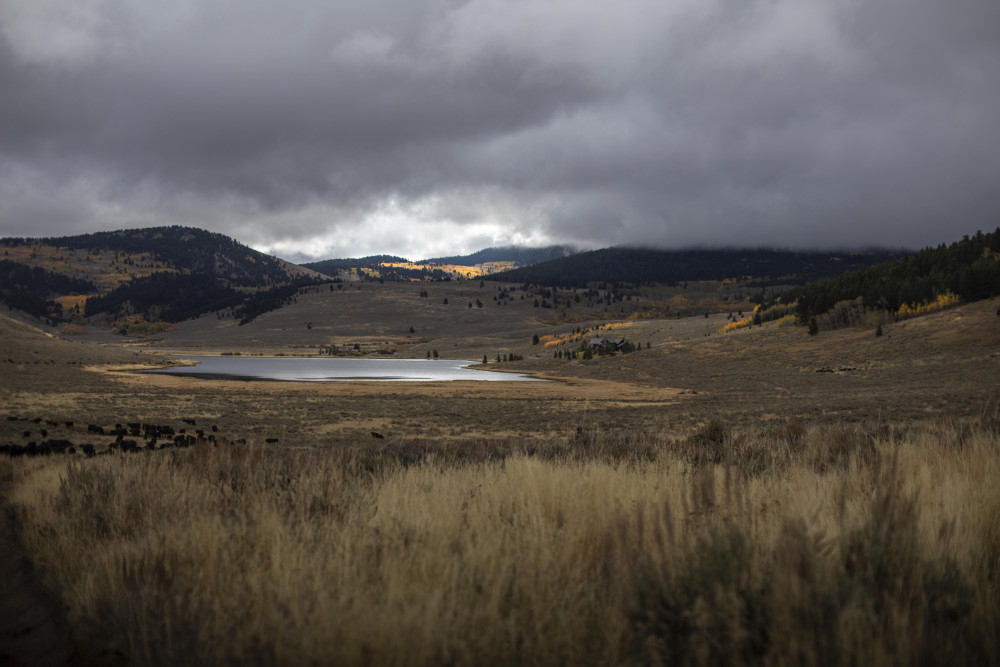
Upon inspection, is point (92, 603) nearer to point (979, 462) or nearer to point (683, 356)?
point (979, 462)

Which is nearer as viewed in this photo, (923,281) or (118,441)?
(118,441)

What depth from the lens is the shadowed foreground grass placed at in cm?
287

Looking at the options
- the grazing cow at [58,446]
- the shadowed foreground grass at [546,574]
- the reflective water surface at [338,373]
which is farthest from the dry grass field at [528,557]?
the reflective water surface at [338,373]

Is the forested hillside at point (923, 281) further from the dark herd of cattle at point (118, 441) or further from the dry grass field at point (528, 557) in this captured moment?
the dark herd of cattle at point (118, 441)

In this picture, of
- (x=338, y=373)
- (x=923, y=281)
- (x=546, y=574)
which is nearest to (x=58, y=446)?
(x=546, y=574)

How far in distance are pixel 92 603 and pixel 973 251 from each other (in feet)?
275

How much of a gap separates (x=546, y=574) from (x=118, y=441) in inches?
654

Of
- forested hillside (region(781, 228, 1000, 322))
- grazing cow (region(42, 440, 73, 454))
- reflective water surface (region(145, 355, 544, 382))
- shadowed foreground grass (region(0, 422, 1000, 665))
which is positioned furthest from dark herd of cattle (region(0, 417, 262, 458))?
forested hillside (region(781, 228, 1000, 322))

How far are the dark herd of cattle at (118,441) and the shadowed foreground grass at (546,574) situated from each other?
25.4 feet

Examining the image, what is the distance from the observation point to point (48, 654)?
370 cm

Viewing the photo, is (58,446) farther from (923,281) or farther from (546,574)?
(923,281)

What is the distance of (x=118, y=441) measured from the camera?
1559 centimetres

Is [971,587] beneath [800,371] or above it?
above

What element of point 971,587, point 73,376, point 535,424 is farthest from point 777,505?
point 73,376
